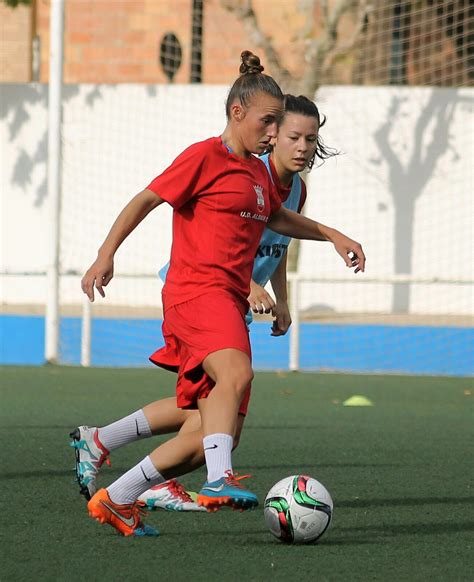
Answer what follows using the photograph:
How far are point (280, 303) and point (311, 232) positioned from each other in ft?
1.37

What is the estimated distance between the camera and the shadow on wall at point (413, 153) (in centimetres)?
1527

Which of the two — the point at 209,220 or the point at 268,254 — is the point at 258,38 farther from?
the point at 209,220

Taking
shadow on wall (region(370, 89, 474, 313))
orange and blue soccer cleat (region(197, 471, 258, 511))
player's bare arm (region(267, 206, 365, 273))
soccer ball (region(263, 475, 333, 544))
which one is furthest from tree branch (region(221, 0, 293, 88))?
orange and blue soccer cleat (region(197, 471, 258, 511))

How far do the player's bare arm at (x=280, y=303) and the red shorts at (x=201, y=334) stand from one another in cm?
59

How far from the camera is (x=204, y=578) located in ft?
12.9

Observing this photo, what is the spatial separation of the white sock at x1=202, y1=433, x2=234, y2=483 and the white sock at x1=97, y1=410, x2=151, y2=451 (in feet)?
2.28

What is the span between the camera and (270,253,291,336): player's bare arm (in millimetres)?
5230

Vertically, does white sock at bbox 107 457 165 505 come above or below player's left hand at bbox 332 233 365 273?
below

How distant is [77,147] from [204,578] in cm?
1150

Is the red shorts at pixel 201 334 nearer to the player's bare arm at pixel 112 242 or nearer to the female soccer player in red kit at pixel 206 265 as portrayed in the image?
the female soccer player in red kit at pixel 206 265

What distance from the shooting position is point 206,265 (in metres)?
4.56

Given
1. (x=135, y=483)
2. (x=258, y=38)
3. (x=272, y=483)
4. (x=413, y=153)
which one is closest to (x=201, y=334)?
(x=135, y=483)

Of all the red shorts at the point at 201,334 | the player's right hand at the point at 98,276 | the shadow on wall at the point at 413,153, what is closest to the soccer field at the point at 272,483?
the red shorts at the point at 201,334

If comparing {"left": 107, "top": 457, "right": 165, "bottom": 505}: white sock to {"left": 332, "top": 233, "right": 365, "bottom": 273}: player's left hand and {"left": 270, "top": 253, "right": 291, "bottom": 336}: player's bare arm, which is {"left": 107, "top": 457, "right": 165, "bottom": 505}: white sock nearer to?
{"left": 270, "top": 253, "right": 291, "bottom": 336}: player's bare arm
